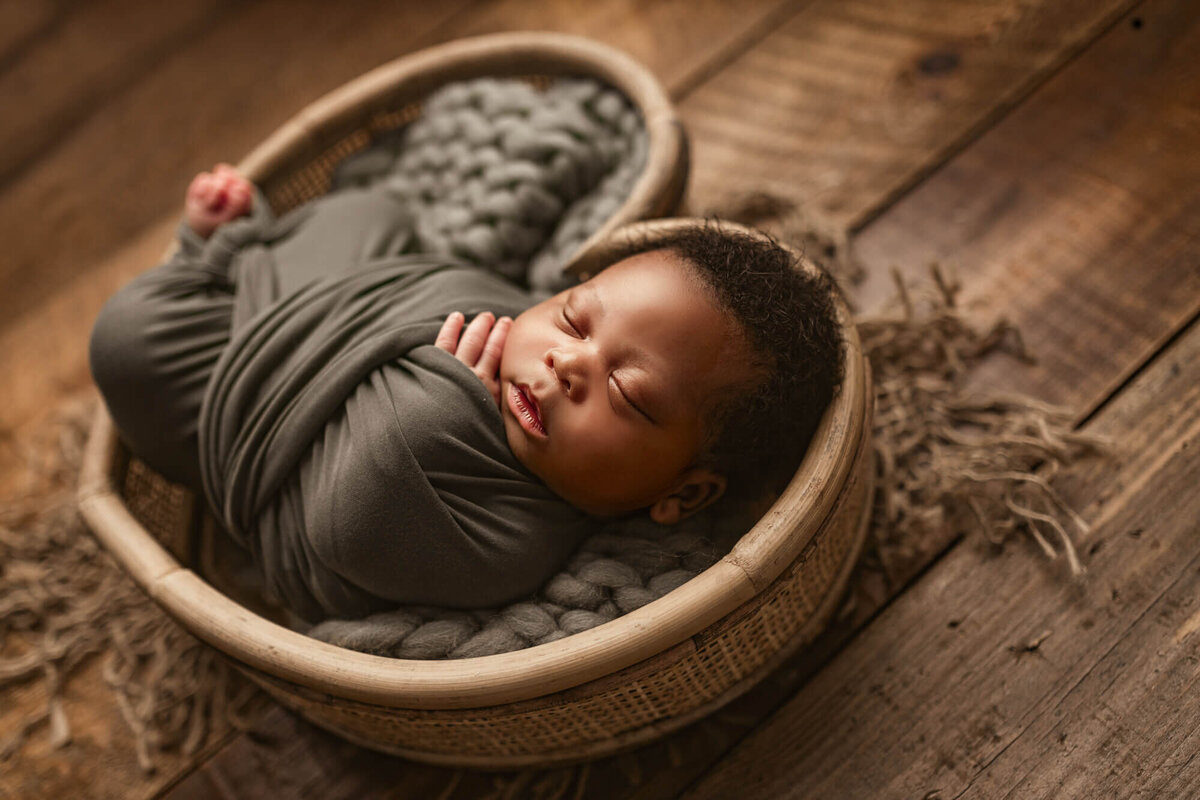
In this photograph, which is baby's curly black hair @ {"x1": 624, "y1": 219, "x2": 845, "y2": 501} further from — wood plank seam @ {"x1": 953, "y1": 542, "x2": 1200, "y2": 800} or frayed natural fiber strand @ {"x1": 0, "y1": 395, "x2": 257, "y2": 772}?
frayed natural fiber strand @ {"x1": 0, "y1": 395, "x2": 257, "y2": 772}

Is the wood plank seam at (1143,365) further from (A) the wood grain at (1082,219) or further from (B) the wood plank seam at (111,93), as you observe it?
(B) the wood plank seam at (111,93)

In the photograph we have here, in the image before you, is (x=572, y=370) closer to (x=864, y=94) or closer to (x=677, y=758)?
(x=677, y=758)

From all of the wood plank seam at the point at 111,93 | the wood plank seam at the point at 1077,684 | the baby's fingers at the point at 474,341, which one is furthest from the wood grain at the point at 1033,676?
the wood plank seam at the point at 111,93

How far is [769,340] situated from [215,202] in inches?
26.9

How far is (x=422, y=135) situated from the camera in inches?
45.3

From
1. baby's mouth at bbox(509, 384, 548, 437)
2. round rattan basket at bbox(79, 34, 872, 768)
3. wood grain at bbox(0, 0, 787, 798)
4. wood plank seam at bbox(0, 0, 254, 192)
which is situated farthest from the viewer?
wood plank seam at bbox(0, 0, 254, 192)

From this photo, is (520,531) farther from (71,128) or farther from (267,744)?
(71,128)

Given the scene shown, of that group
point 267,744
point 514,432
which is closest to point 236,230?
point 514,432

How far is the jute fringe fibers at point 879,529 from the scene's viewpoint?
0.97 m

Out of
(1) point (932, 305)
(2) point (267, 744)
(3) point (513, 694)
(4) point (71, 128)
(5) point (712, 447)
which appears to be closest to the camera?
(3) point (513, 694)

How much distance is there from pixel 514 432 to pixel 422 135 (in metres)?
0.51

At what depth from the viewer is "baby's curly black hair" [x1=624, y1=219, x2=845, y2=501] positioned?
0.77m

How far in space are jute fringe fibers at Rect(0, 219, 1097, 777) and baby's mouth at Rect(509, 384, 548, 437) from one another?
36cm

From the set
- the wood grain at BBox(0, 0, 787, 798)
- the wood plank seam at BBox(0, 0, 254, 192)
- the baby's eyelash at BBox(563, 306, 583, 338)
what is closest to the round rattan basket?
the baby's eyelash at BBox(563, 306, 583, 338)
